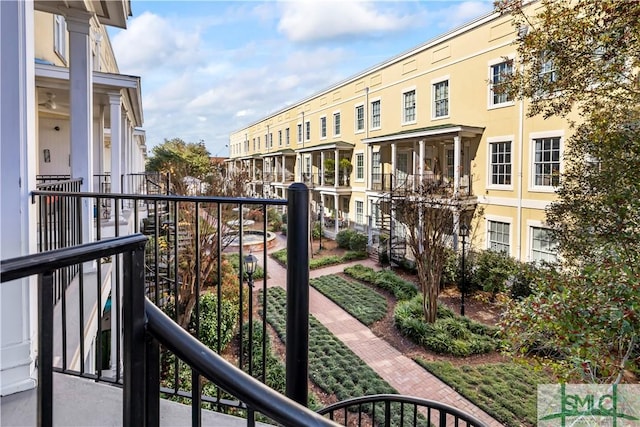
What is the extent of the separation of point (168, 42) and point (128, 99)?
3.08m

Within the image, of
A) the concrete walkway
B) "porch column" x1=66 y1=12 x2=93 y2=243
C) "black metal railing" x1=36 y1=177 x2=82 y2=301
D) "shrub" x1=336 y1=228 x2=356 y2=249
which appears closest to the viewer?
"black metal railing" x1=36 y1=177 x2=82 y2=301

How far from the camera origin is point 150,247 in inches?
359

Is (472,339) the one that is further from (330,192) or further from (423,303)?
(330,192)

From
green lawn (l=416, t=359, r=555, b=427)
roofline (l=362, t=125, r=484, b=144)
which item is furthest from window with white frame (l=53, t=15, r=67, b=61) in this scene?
roofline (l=362, t=125, r=484, b=144)

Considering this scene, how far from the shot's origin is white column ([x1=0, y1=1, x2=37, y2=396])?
79.9 inches

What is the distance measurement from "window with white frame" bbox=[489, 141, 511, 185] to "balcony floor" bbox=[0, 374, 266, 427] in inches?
503

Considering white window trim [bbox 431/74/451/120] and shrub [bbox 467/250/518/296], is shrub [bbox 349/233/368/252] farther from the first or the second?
white window trim [bbox 431/74/451/120]

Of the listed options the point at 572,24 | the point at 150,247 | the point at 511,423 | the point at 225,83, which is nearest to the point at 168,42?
the point at 150,247

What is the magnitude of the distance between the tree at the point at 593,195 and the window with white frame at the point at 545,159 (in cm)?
590

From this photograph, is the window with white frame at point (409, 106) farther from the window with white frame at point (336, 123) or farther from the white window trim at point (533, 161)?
→ the window with white frame at point (336, 123)

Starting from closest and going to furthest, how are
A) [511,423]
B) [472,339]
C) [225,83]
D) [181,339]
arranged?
[181,339]
[511,423]
[472,339]
[225,83]

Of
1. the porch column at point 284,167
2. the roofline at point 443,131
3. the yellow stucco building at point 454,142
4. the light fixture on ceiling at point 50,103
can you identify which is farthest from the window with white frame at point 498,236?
the porch column at point 284,167

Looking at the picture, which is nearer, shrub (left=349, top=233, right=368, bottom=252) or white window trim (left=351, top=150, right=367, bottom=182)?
shrub (left=349, top=233, right=368, bottom=252)

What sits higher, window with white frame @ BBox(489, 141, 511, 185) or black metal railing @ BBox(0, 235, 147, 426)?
window with white frame @ BBox(489, 141, 511, 185)
